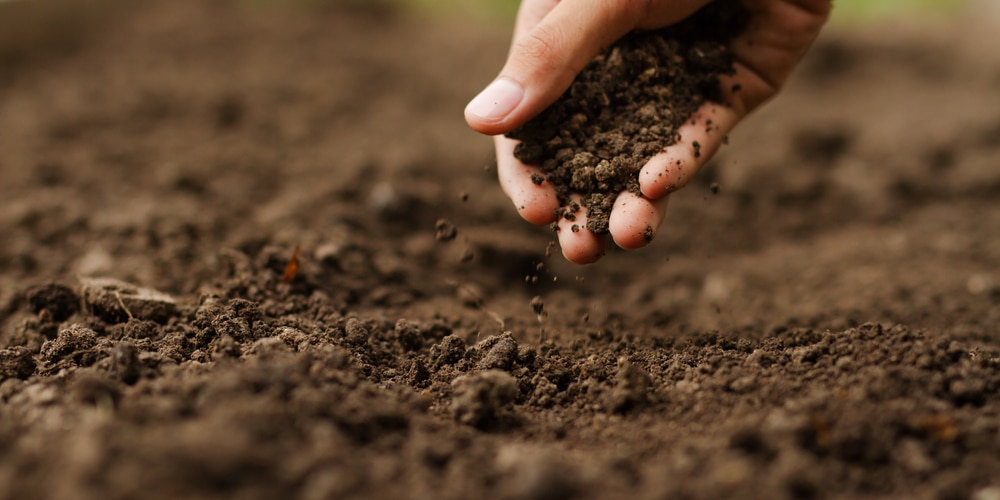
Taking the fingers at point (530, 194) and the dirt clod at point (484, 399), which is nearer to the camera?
the dirt clod at point (484, 399)

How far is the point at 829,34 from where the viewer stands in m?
4.94

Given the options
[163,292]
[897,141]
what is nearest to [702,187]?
[897,141]

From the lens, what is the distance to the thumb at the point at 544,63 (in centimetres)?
176

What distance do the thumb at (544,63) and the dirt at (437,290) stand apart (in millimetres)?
502

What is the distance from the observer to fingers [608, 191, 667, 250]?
1771mm

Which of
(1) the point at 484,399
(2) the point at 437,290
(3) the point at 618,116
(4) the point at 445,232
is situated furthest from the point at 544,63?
(2) the point at 437,290

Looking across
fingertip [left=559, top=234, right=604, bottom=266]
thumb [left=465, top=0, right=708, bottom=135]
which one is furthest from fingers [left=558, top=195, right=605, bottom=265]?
thumb [left=465, top=0, right=708, bottom=135]

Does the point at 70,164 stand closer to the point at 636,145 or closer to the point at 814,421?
the point at 636,145

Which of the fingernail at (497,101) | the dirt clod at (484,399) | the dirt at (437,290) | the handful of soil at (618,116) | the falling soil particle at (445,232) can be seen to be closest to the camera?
the dirt at (437,290)

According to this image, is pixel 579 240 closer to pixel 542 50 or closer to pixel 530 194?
pixel 530 194

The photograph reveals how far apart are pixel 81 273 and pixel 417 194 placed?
1271mm

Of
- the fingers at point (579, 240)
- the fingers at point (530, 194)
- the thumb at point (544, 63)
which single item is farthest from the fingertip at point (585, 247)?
the thumb at point (544, 63)

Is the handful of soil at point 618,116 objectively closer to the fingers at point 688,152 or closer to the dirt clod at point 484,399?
the fingers at point 688,152

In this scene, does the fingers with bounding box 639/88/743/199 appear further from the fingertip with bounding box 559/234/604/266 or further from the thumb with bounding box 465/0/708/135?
the thumb with bounding box 465/0/708/135
